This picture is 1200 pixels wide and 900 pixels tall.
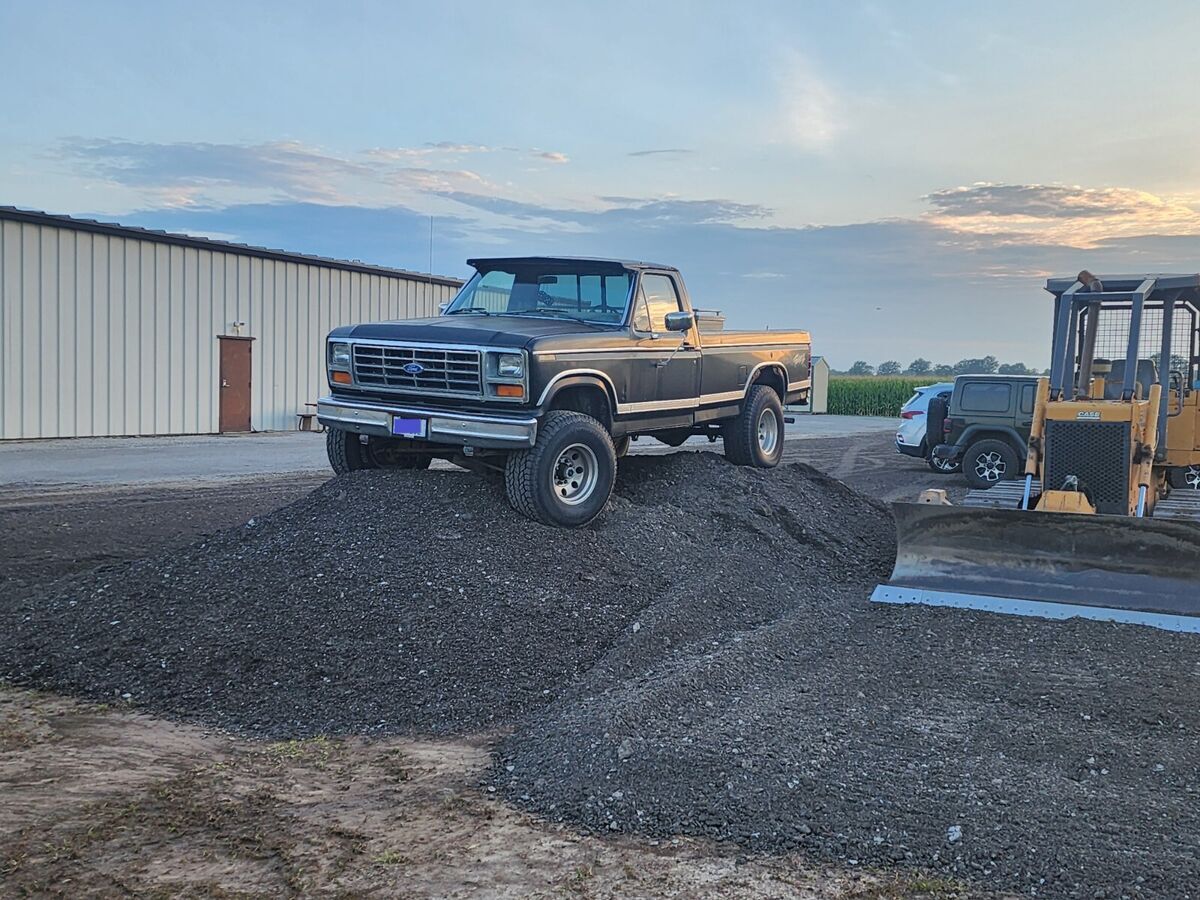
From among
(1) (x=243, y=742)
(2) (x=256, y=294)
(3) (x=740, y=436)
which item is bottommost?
(1) (x=243, y=742)

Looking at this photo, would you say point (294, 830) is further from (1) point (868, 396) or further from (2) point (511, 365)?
(1) point (868, 396)

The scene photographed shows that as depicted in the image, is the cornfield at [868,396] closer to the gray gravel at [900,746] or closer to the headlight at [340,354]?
the headlight at [340,354]

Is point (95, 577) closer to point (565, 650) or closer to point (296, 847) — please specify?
point (565, 650)

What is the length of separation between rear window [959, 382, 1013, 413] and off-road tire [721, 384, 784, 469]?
253 inches

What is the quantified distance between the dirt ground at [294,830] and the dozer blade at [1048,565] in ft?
13.9

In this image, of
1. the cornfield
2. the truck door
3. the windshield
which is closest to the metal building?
the windshield

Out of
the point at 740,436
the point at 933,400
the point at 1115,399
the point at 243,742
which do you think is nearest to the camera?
the point at 243,742

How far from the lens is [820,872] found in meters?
4.12

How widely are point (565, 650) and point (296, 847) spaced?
282cm

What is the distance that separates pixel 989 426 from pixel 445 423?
11158mm

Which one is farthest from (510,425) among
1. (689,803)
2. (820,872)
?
(820,872)

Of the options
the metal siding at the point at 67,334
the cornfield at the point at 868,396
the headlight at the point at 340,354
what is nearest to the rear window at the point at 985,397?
the headlight at the point at 340,354

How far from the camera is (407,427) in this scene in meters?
8.57

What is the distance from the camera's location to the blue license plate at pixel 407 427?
335 inches
